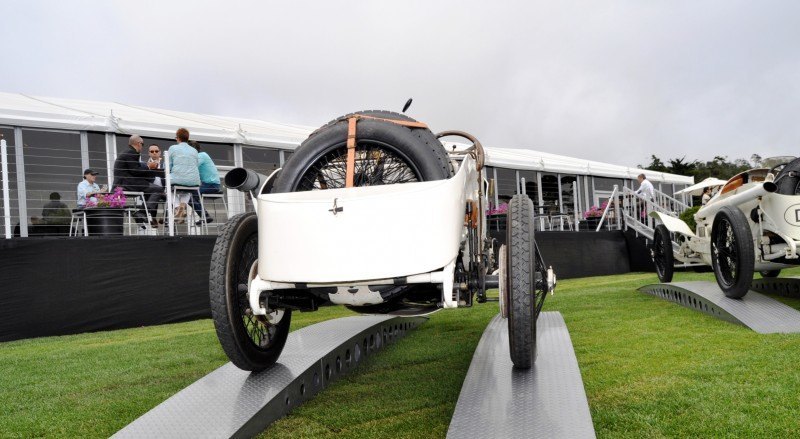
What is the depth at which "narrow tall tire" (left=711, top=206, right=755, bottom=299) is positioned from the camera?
15.0 ft

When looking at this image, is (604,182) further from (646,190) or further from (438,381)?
(438,381)

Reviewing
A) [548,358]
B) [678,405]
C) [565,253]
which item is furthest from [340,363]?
[565,253]

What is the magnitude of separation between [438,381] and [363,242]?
1222 millimetres

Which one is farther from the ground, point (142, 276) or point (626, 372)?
point (142, 276)

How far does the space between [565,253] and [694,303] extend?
6.07 m

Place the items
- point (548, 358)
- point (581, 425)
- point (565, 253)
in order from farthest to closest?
point (565, 253) < point (548, 358) < point (581, 425)

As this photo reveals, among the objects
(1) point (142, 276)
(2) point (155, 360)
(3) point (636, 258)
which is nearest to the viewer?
(2) point (155, 360)

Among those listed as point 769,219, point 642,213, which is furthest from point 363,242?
point 642,213

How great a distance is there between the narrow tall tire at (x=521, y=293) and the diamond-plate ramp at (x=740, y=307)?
2.21 meters

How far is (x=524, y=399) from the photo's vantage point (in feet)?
8.14

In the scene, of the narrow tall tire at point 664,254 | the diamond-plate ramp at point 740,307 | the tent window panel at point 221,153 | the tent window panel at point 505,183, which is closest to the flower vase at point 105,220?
the tent window panel at point 221,153

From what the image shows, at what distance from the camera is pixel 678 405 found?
2.51 m

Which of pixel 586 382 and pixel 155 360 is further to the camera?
pixel 155 360

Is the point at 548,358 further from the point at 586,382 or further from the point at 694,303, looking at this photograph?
the point at 694,303
